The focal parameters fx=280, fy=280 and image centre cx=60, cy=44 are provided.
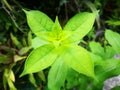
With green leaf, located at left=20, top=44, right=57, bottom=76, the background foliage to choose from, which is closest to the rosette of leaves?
green leaf, located at left=20, top=44, right=57, bottom=76

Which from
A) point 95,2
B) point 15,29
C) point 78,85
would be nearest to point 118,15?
point 95,2

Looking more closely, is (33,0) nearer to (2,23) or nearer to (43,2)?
(43,2)

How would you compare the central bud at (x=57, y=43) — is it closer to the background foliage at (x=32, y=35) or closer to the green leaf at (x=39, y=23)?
the green leaf at (x=39, y=23)

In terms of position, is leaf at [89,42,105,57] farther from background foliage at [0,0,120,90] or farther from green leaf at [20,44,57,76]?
green leaf at [20,44,57,76]

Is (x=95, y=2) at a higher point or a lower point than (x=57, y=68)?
lower

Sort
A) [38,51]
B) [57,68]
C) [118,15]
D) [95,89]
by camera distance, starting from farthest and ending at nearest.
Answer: [118,15] → [95,89] → [57,68] → [38,51]

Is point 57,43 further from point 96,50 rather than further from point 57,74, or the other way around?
point 96,50
